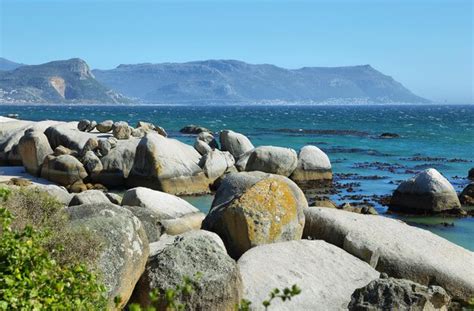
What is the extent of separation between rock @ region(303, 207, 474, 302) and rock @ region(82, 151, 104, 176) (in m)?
15.1

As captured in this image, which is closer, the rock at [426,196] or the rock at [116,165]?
the rock at [426,196]

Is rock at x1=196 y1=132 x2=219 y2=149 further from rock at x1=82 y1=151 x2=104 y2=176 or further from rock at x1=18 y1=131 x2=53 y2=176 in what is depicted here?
rock at x1=18 y1=131 x2=53 y2=176

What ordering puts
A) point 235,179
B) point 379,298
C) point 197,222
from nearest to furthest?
point 379,298, point 235,179, point 197,222

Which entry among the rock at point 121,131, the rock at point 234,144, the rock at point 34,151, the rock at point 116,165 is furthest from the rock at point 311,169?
the rock at point 34,151

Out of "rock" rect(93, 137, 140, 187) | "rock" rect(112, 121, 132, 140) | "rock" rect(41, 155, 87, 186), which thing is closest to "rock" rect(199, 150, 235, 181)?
"rock" rect(93, 137, 140, 187)

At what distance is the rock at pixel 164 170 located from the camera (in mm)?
26953

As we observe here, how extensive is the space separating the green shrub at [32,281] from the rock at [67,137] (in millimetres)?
24703

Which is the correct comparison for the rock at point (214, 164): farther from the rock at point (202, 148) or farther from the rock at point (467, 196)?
the rock at point (467, 196)

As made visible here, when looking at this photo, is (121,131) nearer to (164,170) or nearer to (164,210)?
(164,170)

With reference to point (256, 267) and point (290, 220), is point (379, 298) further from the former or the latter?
point (290, 220)

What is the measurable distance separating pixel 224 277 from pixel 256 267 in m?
1.90

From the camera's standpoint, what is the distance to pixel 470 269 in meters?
12.9

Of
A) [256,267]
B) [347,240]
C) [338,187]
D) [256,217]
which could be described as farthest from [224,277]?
[338,187]

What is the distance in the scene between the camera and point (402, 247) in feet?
43.8
